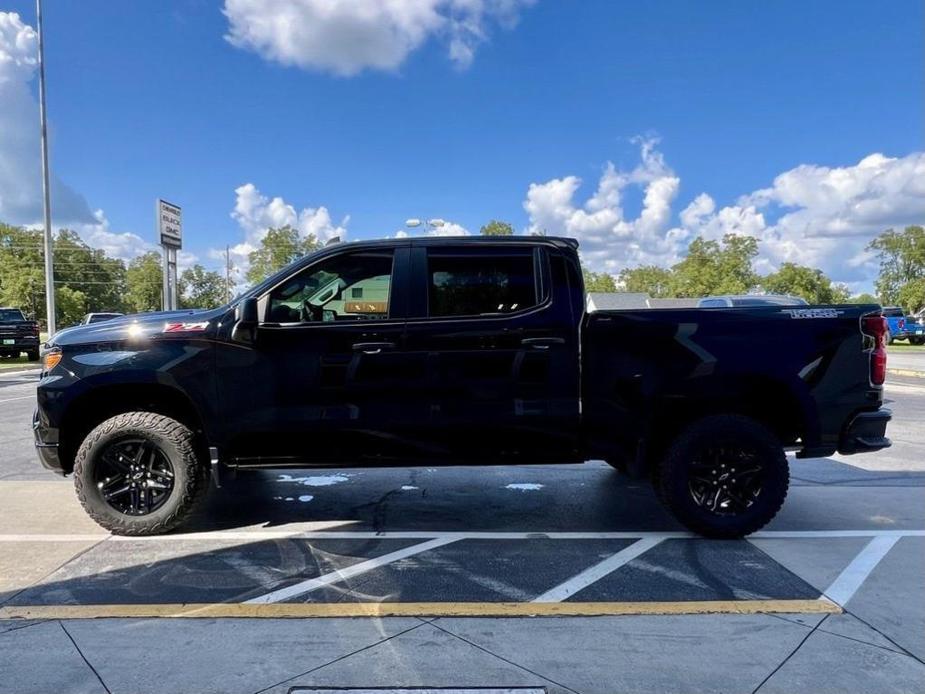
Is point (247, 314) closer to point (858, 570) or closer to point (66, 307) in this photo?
point (858, 570)

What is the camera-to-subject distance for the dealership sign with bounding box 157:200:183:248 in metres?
23.0

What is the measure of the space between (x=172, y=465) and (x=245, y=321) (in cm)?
116

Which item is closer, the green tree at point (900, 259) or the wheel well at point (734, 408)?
the wheel well at point (734, 408)

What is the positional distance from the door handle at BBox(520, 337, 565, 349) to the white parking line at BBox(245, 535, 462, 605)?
4.86 feet

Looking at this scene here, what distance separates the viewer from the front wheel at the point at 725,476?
13.4 feet

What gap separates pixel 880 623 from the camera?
10.0ft

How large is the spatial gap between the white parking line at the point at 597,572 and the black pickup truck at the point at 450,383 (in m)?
0.36

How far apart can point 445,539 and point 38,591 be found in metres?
2.45

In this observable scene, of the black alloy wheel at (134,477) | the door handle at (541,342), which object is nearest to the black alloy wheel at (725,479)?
the door handle at (541,342)

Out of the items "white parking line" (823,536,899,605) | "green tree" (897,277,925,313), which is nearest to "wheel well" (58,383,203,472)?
"white parking line" (823,536,899,605)

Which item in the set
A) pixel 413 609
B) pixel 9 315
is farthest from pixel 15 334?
pixel 413 609

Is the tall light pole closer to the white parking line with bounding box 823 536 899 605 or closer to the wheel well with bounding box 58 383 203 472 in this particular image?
the wheel well with bounding box 58 383 203 472

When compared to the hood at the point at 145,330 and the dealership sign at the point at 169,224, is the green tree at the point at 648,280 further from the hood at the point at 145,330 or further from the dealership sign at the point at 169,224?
the hood at the point at 145,330

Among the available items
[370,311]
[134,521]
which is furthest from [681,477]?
[134,521]
